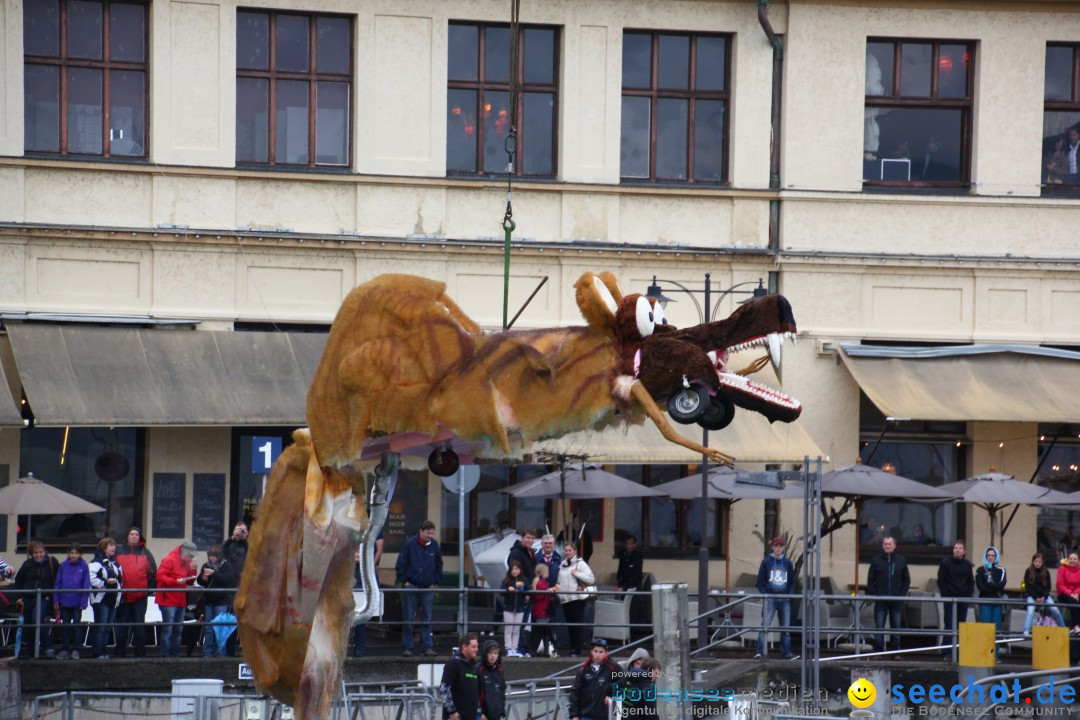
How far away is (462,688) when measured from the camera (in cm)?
1585

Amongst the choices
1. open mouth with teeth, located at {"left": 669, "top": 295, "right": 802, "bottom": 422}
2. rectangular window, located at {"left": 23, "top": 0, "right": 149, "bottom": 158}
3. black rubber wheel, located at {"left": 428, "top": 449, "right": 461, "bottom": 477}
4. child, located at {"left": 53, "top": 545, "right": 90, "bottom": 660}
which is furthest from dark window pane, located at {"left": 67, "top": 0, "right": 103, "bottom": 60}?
open mouth with teeth, located at {"left": 669, "top": 295, "right": 802, "bottom": 422}

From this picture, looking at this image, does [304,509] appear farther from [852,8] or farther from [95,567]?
[852,8]

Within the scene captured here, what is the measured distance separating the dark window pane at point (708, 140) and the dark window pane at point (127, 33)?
8355 millimetres

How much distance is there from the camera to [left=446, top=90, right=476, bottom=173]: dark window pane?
2500 centimetres

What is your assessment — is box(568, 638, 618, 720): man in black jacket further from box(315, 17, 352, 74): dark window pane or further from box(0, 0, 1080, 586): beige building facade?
box(315, 17, 352, 74): dark window pane

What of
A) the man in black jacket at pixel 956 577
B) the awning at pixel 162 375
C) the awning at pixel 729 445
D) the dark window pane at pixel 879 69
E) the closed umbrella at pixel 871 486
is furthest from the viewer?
the dark window pane at pixel 879 69

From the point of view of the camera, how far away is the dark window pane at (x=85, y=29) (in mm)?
23750

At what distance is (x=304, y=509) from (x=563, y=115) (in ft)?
52.5

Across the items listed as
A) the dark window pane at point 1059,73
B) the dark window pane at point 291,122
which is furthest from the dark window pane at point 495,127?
the dark window pane at point 1059,73

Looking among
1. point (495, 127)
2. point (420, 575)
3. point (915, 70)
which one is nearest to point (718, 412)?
point (420, 575)

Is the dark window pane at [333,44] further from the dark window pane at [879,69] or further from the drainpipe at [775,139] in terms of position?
the dark window pane at [879,69]

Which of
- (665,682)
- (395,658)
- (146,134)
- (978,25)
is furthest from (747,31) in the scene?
(665,682)

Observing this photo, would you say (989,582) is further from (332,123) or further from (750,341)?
(750,341)

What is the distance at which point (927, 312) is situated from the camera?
25.5m
